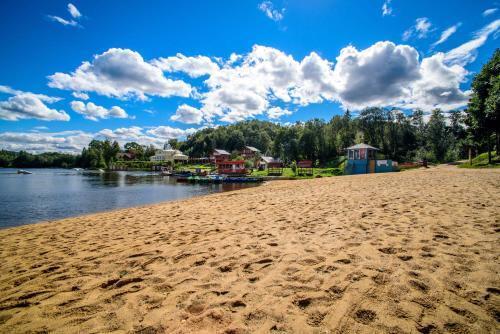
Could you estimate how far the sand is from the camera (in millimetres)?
2367

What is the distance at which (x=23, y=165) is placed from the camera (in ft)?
441

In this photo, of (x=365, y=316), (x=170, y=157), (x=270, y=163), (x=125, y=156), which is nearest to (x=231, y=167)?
(x=270, y=163)

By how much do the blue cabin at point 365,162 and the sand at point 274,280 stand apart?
34.1m

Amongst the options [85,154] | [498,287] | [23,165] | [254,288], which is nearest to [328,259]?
[254,288]

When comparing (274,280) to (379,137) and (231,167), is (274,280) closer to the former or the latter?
(231,167)

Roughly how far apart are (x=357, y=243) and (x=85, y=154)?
5810 inches

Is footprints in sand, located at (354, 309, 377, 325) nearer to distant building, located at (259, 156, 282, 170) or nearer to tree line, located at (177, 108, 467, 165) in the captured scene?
tree line, located at (177, 108, 467, 165)

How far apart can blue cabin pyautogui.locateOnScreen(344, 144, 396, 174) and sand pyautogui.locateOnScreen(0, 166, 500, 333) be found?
3407 cm

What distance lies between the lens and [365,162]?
125 feet

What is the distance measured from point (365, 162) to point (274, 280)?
1557 inches

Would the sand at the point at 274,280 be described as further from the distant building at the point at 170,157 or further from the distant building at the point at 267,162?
the distant building at the point at 170,157

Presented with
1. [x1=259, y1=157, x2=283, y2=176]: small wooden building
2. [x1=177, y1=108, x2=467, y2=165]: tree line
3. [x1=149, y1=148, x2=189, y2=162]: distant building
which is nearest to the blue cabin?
[x1=177, y1=108, x2=467, y2=165]: tree line

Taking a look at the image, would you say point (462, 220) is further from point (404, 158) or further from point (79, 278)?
point (404, 158)

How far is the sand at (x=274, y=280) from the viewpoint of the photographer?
7.77 ft
